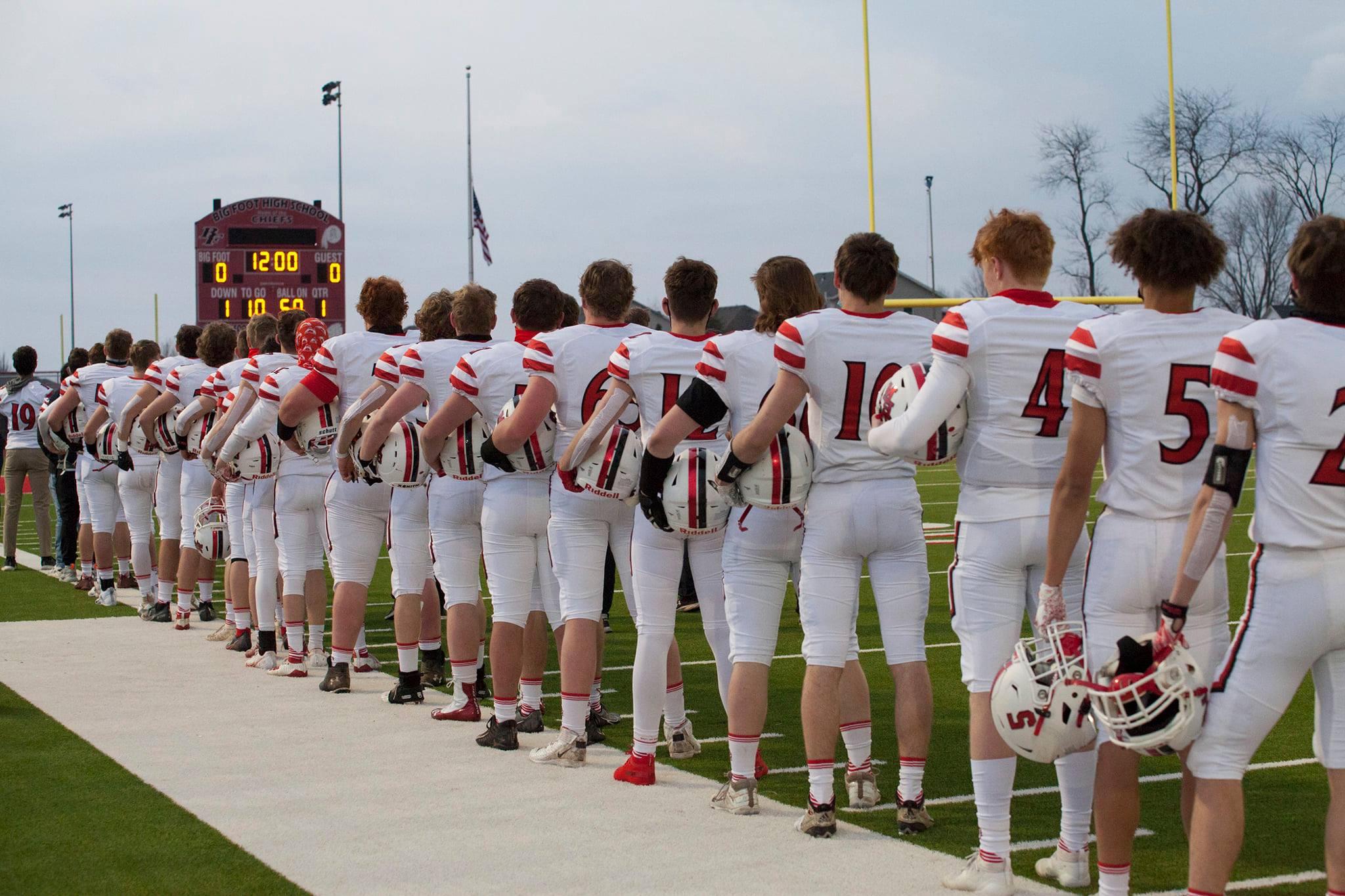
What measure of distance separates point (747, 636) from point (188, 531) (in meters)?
6.35

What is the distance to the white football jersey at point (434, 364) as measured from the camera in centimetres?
680

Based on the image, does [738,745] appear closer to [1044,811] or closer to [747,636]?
[747,636]

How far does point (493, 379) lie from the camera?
6512 mm

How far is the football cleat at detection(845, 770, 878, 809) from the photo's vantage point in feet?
17.4

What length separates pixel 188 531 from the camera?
10.3 m

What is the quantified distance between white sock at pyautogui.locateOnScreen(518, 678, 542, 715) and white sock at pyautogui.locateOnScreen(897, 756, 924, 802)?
89.3 inches

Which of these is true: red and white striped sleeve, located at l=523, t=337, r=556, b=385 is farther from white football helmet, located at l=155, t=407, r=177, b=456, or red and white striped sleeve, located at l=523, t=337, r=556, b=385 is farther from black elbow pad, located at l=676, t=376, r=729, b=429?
white football helmet, located at l=155, t=407, r=177, b=456

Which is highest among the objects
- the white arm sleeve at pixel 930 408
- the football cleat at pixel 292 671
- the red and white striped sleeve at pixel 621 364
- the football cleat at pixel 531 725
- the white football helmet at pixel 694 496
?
the red and white striped sleeve at pixel 621 364

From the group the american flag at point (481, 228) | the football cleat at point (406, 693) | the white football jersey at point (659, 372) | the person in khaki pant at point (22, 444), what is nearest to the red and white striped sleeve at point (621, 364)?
the white football jersey at point (659, 372)

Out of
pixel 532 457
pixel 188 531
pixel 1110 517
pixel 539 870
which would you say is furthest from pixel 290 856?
pixel 188 531

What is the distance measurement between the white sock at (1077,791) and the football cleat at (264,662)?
5.50 metres

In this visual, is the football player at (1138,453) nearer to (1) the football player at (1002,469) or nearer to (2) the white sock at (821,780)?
(1) the football player at (1002,469)

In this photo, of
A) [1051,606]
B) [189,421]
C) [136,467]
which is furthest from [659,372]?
[136,467]

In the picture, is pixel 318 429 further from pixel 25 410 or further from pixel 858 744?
pixel 25 410
